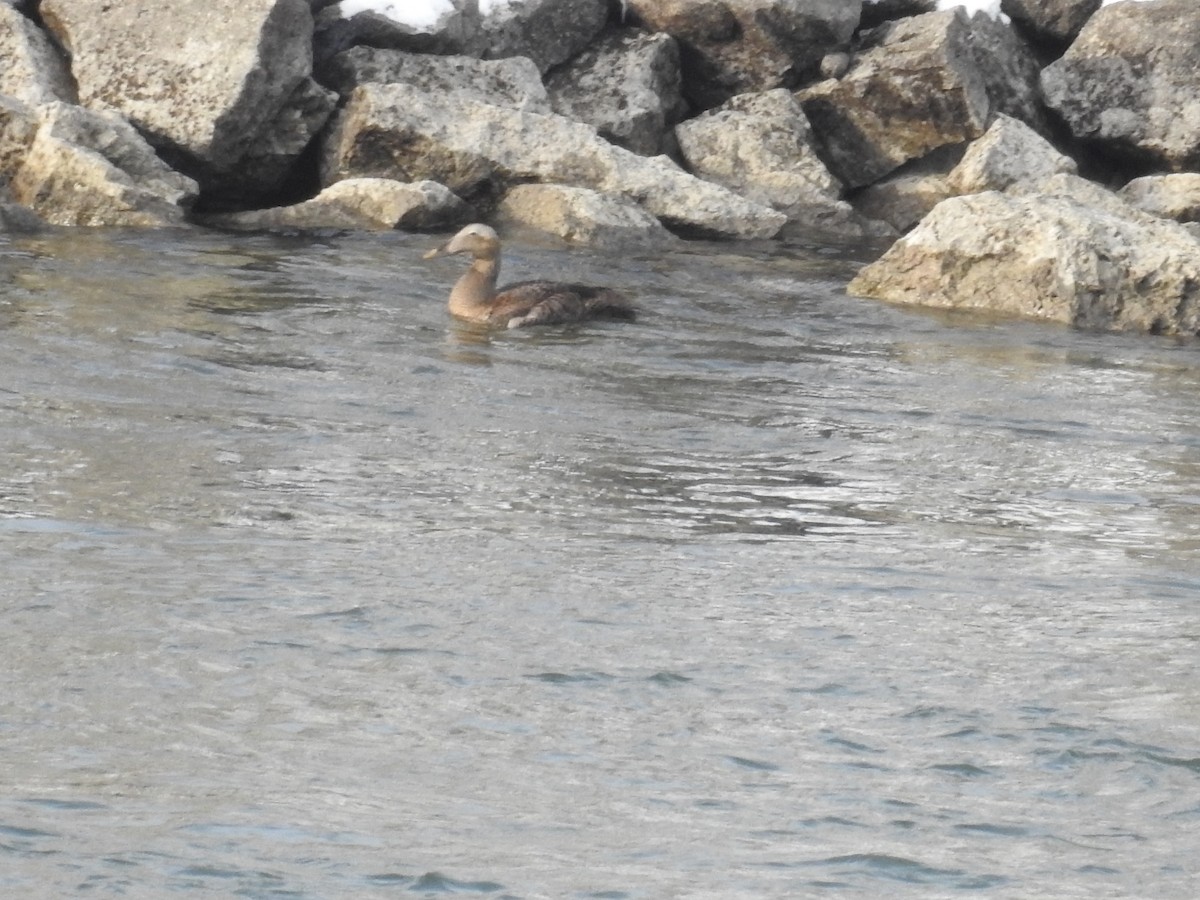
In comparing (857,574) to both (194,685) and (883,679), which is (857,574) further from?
(194,685)

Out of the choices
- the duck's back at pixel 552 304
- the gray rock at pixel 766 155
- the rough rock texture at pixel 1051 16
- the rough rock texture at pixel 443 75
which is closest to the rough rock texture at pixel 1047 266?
the duck's back at pixel 552 304

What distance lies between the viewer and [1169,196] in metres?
16.3

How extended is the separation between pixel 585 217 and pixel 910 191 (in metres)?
3.68

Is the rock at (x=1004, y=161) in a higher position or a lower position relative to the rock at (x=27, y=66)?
higher

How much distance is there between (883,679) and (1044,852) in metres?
1.14

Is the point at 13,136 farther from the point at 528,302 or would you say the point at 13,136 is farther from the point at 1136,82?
the point at 1136,82

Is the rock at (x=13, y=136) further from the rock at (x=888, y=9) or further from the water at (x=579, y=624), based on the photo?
the rock at (x=888, y=9)

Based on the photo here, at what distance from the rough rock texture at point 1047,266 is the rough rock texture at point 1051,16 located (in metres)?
5.72

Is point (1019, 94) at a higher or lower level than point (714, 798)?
higher

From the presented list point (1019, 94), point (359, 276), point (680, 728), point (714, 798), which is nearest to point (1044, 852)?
point (714, 798)

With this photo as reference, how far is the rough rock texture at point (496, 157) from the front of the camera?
15.3m

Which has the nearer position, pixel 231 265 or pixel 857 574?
pixel 857 574

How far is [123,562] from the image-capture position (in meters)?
→ 5.86

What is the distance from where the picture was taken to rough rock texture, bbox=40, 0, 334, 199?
595 inches
